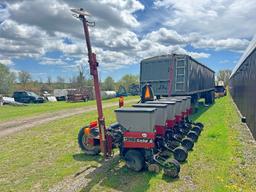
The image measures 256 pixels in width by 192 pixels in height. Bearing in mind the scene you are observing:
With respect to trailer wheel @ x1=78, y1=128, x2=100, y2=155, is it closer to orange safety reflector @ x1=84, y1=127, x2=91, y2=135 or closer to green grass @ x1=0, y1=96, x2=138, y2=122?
orange safety reflector @ x1=84, y1=127, x2=91, y2=135

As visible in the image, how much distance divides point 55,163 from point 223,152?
15.3 ft

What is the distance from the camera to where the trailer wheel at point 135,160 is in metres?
5.05

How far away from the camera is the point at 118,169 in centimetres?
540

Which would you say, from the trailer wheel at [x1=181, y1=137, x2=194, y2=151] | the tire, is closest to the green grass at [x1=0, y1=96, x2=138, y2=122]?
the trailer wheel at [x1=181, y1=137, x2=194, y2=151]

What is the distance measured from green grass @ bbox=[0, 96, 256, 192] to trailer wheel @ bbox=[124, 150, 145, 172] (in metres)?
0.15

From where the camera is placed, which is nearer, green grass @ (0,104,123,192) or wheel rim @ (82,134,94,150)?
green grass @ (0,104,123,192)

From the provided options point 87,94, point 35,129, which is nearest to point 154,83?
point 35,129

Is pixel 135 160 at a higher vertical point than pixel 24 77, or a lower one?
lower

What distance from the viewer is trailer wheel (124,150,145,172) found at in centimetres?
505

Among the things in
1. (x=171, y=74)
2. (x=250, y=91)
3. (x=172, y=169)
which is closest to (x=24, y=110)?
(x=171, y=74)

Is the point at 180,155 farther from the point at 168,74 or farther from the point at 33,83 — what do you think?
the point at 33,83

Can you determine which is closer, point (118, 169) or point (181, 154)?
point (118, 169)

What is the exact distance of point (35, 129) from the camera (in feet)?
36.0

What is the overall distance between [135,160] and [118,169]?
1.96ft
